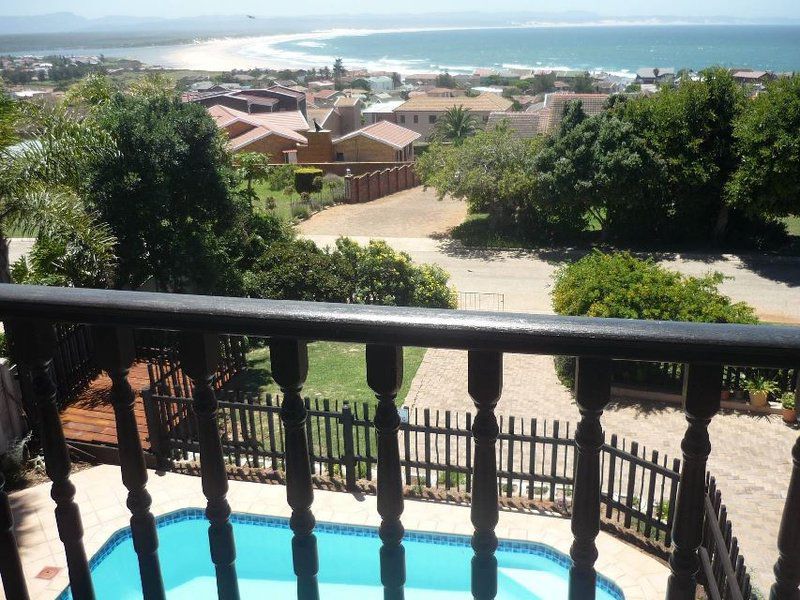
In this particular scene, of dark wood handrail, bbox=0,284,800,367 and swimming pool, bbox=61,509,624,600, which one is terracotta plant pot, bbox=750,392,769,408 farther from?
dark wood handrail, bbox=0,284,800,367

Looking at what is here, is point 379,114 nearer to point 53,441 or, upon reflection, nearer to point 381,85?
point 53,441

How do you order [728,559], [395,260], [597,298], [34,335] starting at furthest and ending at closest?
[395,260]
[597,298]
[728,559]
[34,335]

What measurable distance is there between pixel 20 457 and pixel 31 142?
641 centimetres

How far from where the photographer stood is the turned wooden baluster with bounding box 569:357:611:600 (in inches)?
61.5

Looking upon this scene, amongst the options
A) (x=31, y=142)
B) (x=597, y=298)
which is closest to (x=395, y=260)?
(x=597, y=298)

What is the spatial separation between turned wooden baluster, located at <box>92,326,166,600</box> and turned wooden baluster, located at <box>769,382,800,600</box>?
62.1 inches

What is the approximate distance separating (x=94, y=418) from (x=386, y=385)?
10.1m

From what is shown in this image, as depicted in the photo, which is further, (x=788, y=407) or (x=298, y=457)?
(x=788, y=407)

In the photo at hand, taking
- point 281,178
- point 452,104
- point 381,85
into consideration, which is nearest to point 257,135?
point 281,178

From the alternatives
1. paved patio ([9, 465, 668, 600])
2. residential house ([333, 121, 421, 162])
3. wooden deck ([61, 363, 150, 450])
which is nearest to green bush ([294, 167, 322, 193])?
residential house ([333, 121, 421, 162])

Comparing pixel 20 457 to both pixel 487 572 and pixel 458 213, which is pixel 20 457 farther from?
pixel 458 213

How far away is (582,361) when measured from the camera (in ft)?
5.18

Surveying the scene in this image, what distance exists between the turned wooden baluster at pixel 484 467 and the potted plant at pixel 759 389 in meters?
12.8

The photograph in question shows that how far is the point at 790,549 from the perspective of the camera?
1503mm
